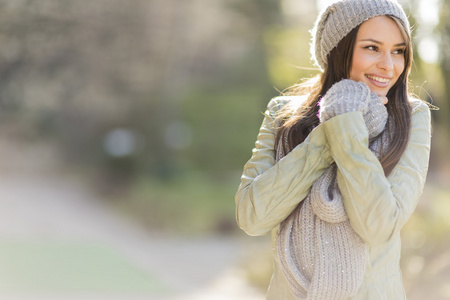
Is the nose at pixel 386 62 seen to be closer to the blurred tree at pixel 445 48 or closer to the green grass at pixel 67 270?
the blurred tree at pixel 445 48

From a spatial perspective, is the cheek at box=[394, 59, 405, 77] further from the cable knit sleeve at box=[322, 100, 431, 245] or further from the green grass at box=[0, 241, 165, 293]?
the green grass at box=[0, 241, 165, 293]

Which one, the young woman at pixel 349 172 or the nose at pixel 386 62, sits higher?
the nose at pixel 386 62

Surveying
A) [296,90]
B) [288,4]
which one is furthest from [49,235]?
[296,90]

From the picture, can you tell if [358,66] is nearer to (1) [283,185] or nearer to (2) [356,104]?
(2) [356,104]

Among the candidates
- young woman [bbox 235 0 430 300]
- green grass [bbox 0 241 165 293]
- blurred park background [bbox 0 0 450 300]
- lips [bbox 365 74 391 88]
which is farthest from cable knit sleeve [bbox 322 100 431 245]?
green grass [bbox 0 241 165 293]

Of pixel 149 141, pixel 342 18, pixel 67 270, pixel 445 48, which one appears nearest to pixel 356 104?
pixel 342 18

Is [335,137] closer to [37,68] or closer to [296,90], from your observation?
[296,90]

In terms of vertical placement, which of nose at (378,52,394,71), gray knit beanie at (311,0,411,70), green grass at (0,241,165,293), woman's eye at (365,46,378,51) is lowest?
nose at (378,52,394,71)

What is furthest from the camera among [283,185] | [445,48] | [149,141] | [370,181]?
[149,141]

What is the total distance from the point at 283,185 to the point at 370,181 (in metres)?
0.24

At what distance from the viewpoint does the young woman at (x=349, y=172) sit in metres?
1.54

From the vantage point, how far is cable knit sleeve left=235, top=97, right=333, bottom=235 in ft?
5.33

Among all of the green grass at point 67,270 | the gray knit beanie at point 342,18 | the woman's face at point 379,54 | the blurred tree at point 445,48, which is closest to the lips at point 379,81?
the woman's face at point 379,54

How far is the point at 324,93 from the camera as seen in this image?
1.83 meters
